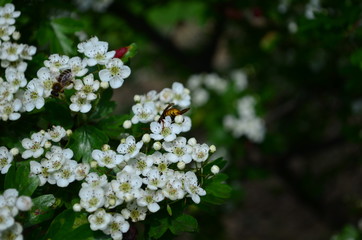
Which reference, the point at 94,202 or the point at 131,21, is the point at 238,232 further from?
the point at 94,202

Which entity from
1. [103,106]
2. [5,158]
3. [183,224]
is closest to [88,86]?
[103,106]

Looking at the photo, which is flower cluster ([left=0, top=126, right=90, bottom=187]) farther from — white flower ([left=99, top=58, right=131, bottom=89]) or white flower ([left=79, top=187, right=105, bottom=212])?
white flower ([left=99, top=58, right=131, bottom=89])

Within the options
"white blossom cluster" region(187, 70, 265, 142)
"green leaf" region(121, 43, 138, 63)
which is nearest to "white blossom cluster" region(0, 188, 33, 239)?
"green leaf" region(121, 43, 138, 63)

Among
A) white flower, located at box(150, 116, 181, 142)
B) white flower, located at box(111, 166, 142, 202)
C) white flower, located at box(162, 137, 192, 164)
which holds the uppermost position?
white flower, located at box(150, 116, 181, 142)

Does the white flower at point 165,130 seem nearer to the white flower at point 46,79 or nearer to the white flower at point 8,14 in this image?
the white flower at point 46,79

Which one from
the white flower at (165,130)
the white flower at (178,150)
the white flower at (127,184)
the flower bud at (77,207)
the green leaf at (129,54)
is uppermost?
the green leaf at (129,54)

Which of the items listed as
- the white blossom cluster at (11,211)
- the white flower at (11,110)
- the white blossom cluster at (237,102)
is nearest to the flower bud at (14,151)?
the white flower at (11,110)
